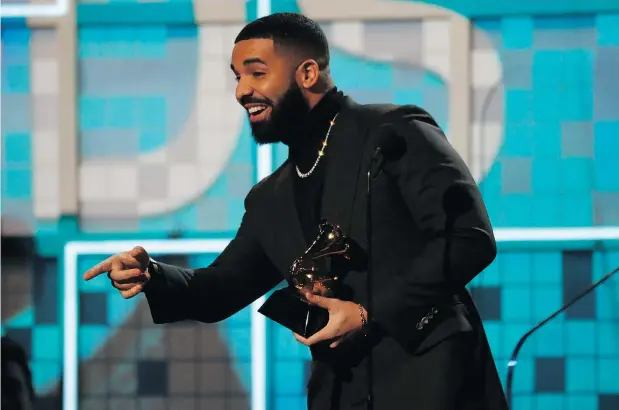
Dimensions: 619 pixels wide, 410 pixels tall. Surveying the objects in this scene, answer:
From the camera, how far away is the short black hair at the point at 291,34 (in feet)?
6.16

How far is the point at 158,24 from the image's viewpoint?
2855 mm

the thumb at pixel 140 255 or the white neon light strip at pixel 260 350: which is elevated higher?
the thumb at pixel 140 255

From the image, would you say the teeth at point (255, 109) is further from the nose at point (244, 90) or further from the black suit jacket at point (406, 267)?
the black suit jacket at point (406, 267)

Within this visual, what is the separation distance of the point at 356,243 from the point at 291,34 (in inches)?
18.1

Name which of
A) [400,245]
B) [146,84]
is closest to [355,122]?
[400,245]

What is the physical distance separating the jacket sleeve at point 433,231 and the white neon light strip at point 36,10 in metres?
1.55

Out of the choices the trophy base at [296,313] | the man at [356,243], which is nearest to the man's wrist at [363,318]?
the man at [356,243]

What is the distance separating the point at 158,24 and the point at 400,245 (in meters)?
1.44

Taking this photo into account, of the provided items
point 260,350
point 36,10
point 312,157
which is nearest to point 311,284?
point 312,157

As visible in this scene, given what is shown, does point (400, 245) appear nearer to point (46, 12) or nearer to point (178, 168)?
point (178, 168)

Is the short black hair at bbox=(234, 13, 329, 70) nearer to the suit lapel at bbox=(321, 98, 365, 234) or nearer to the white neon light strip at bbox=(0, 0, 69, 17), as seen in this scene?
the suit lapel at bbox=(321, 98, 365, 234)

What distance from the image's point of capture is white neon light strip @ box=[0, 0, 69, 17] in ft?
9.44

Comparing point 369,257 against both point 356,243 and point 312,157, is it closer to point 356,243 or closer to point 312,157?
point 356,243

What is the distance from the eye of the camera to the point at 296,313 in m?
1.70
